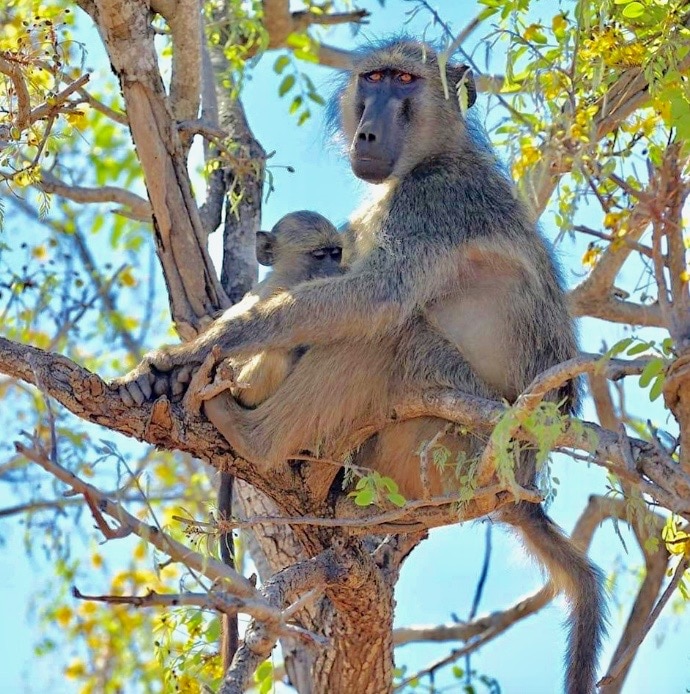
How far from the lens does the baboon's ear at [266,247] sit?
237 inches

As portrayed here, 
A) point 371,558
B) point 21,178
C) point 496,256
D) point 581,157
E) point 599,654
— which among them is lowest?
point 599,654

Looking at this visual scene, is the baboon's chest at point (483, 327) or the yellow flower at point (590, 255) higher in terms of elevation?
the yellow flower at point (590, 255)

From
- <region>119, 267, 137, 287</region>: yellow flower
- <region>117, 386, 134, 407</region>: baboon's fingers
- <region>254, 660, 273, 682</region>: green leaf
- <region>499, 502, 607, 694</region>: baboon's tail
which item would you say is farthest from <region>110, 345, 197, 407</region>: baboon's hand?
<region>119, 267, 137, 287</region>: yellow flower

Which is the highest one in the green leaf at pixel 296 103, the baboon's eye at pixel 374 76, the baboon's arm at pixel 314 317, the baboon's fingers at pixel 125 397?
the green leaf at pixel 296 103

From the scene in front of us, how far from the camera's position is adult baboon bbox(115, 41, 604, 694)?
522cm

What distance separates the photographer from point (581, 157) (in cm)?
426

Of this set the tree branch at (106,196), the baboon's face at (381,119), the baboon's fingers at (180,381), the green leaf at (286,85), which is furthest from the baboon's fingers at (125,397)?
the green leaf at (286,85)

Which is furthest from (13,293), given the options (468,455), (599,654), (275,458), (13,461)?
(599,654)

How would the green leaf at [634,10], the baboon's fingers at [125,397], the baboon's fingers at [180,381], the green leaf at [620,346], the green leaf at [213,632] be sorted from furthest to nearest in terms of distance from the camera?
the green leaf at [213,632], the baboon's fingers at [180,381], the green leaf at [634,10], the baboon's fingers at [125,397], the green leaf at [620,346]

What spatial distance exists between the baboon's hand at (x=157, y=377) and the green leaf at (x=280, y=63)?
3.55m

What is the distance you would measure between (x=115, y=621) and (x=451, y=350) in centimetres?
488

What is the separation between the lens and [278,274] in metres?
5.86

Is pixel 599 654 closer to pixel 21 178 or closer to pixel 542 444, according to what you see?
pixel 542 444

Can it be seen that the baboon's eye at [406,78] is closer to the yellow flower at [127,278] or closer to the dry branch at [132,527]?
the dry branch at [132,527]
